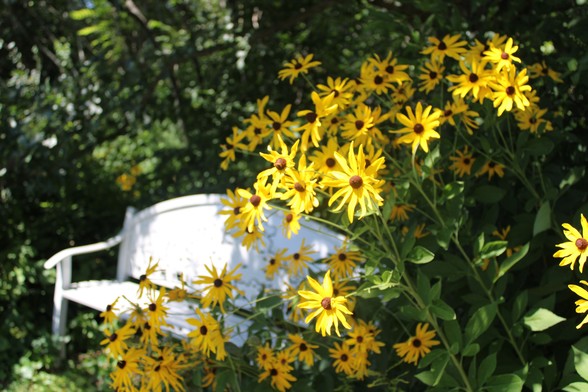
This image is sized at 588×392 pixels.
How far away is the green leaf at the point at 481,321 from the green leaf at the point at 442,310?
0.05 metres

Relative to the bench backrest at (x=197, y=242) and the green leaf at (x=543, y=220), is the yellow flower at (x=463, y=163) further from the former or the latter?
the bench backrest at (x=197, y=242)

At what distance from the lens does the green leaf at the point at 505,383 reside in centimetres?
108

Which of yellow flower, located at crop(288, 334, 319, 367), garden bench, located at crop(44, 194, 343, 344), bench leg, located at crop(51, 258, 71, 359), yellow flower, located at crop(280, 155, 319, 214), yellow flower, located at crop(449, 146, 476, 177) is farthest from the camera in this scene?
bench leg, located at crop(51, 258, 71, 359)

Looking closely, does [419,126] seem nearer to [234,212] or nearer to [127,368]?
[234,212]

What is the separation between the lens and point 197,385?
1.34m

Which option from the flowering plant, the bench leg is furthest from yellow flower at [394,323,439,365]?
the bench leg

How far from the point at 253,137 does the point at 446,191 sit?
0.42 metres

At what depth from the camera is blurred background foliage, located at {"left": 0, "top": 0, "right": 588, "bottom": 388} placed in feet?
6.55

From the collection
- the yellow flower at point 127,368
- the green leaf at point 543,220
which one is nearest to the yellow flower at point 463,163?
the green leaf at point 543,220

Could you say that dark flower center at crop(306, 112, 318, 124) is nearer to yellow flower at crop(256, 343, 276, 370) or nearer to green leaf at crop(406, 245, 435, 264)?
green leaf at crop(406, 245, 435, 264)

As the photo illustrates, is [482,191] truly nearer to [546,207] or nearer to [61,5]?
[546,207]

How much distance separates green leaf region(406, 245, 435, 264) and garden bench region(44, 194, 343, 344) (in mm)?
931

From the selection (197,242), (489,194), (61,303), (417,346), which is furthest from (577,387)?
(61,303)

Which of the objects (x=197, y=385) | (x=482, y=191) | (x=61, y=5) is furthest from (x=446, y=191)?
(x=61, y=5)
